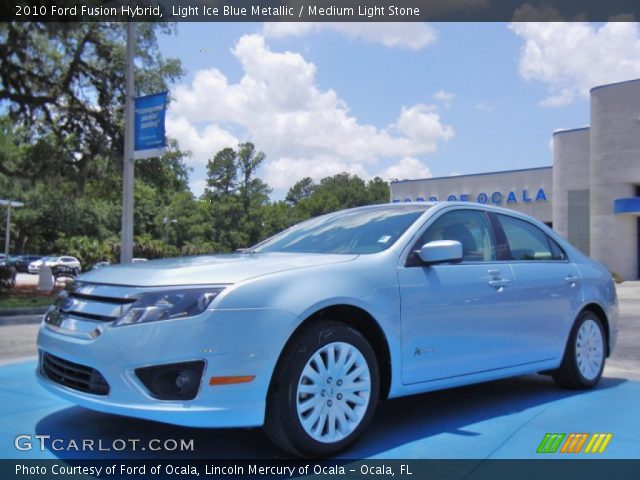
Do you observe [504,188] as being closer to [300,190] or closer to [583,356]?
[583,356]

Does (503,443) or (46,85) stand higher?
(46,85)

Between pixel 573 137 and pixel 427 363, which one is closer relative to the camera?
pixel 427 363

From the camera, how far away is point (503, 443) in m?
4.07

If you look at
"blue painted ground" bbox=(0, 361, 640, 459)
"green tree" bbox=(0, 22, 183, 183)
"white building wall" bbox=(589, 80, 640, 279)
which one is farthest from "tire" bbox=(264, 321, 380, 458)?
"white building wall" bbox=(589, 80, 640, 279)

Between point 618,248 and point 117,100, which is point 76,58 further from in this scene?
point 618,248

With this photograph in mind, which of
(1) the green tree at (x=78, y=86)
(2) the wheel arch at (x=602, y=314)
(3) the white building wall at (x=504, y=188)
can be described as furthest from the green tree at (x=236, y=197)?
(2) the wheel arch at (x=602, y=314)

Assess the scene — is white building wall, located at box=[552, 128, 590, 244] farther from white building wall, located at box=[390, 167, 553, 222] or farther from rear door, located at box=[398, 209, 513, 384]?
rear door, located at box=[398, 209, 513, 384]

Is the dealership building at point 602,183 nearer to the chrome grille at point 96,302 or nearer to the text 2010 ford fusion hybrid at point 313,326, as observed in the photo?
the text 2010 ford fusion hybrid at point 313,326

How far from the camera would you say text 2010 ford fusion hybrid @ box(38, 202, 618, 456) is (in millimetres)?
3365

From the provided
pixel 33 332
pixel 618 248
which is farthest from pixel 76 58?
pixel 618 248

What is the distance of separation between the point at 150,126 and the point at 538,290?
41.2 ft

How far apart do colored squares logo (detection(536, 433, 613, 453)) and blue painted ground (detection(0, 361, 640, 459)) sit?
58 mm

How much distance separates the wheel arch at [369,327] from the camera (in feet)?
12.7

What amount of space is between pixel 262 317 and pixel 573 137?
40.4m
